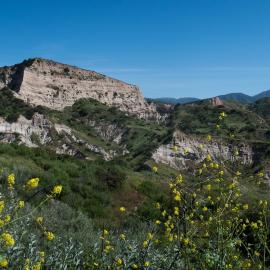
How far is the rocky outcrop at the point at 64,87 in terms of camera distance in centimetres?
8050

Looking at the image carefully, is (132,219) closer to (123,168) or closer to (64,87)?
(123,168)

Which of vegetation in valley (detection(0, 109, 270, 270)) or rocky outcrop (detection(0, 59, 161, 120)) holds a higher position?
rocky outcrop (detection(0, 59, 161, 120))

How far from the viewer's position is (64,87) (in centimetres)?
8725

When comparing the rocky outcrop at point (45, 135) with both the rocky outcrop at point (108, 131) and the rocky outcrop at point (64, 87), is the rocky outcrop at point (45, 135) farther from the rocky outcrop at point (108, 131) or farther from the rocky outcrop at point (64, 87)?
the rocky outcrop at point (64, 87)

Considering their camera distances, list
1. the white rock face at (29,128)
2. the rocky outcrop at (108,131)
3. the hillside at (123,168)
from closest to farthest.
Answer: the hillside at (123,168) → the white rock face at (29,128) → the rocky outcrop at (108,131)

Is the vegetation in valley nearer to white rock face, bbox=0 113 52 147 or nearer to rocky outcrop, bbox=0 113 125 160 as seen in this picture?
rocky outcrop, bbox=0 113 125 160

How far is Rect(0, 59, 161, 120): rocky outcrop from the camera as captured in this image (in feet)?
264

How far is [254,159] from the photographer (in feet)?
165

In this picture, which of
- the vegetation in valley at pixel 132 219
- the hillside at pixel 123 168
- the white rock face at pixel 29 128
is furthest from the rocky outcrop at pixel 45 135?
the vegetation in valley at pixel 132 219

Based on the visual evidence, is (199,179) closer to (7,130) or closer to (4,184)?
(4,184)

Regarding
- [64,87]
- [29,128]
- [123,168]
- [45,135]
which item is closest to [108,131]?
[64,87]

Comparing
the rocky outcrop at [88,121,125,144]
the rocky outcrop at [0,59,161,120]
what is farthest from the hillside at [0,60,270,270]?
the rocky outcrop at [0,59,161,120]

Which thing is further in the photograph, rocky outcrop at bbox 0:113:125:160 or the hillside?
rocky outcrop at bbox 0:113:125:160

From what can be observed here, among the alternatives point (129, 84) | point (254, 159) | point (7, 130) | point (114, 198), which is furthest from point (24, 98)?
point (114, 198)
